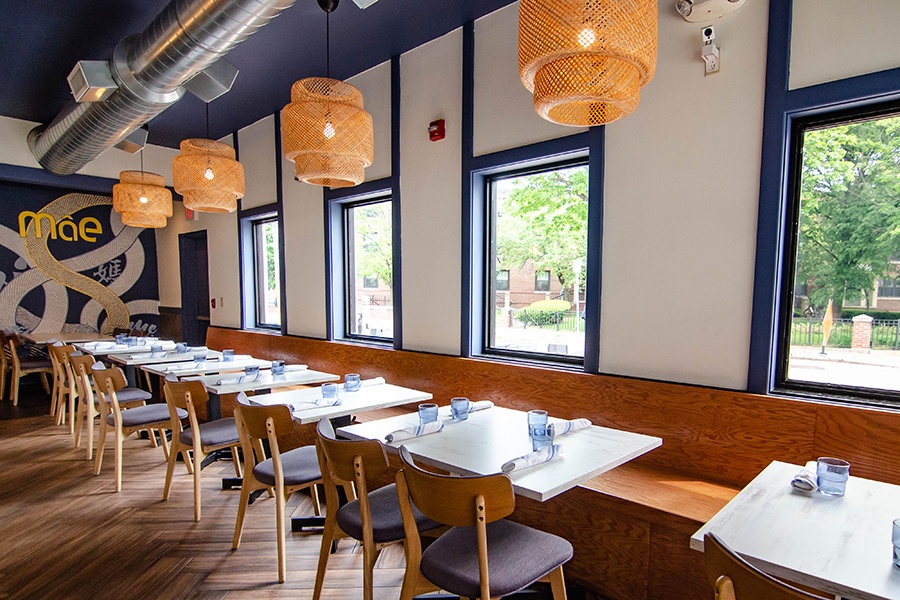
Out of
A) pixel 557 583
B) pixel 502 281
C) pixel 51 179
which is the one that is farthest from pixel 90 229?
pixel 557 583

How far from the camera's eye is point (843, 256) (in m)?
2.38

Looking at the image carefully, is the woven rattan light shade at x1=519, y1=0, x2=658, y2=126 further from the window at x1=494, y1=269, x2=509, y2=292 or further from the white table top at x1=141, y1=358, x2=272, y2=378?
the white table top at x1=141, y1=358, x2=272, y2=378

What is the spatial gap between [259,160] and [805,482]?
19.6ft

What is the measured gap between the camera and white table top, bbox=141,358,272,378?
393cm

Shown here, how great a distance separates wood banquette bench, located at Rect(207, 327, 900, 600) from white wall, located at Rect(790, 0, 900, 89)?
A: 4.97 ft

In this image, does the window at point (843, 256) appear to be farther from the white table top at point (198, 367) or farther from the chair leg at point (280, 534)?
the white table top at point (198, 367)

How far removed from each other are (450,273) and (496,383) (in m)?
0.96

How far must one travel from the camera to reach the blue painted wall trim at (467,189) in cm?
364

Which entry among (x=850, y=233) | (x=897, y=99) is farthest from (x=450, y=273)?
(x=897, y=99)

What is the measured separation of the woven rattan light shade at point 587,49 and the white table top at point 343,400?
1.82 metres

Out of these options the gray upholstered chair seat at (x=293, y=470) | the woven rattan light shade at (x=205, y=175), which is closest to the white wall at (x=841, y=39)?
the gray upholstered chair seat at (x=293, y=470)

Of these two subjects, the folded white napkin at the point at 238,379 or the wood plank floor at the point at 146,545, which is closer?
the wood plank floor at the point at 146,545

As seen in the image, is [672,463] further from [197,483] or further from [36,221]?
[36,221]

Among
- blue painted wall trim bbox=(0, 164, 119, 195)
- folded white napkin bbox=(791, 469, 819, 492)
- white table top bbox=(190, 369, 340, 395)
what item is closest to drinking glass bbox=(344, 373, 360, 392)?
white table top bbox=(190, 369, 340, 395)
